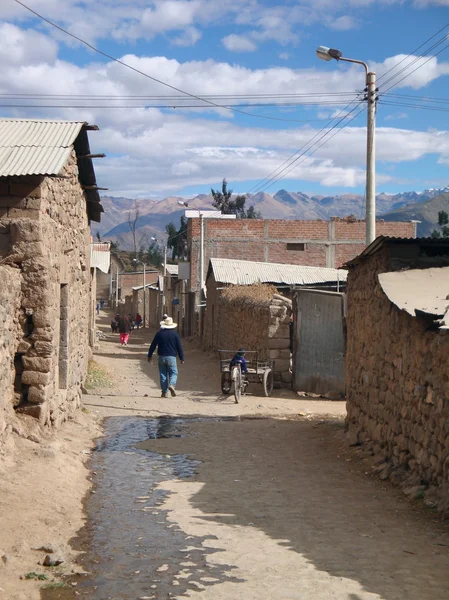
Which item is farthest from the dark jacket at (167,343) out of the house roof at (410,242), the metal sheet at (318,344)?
the house roof at (410,242)

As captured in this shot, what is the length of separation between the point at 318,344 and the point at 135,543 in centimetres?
1114

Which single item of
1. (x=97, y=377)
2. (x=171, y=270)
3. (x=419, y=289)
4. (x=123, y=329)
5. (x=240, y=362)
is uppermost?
(x=171, y=270)

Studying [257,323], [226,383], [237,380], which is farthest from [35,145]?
[257,323]

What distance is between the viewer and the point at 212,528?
640cm

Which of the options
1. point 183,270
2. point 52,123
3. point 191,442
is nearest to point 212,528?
point 191,442

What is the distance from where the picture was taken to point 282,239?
41156 mm

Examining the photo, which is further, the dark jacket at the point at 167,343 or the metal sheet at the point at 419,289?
the dark jacket at the point at 167,343

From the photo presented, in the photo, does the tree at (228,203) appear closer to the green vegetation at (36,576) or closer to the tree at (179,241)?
the tree at (179,241)

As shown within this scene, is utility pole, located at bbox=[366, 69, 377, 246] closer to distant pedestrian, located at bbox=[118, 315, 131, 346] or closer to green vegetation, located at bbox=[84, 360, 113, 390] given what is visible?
green vegetation, located at bbox=[84, 360, 113, 390]

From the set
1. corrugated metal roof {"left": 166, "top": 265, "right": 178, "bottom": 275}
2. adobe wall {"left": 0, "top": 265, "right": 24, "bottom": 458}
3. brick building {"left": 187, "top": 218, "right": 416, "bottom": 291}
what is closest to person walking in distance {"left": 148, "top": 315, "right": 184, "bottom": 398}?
adobe wall {"left": 0, "top": 265, "right": 24, "bottom": 458}

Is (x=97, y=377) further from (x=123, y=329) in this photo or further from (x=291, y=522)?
(x=123, y=329)

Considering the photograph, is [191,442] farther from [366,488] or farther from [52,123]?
[52,123]

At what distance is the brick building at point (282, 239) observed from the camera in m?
40.9

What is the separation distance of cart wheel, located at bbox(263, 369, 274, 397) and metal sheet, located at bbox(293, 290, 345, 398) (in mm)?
599
